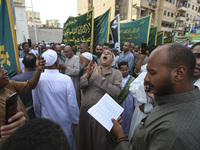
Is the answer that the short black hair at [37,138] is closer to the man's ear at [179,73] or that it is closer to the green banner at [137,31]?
the man's ear at [179,73]

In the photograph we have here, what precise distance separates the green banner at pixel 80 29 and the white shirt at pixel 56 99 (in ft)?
12.1

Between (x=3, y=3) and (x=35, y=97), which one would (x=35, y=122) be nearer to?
(x=35, y=97)

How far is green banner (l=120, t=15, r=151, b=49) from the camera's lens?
6.88 m

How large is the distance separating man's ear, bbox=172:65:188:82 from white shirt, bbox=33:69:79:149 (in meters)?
1.59

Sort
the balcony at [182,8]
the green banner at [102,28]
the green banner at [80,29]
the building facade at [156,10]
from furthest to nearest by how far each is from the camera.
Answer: the balcony at [182,8] → the building facade at [156,10] → the green banner at [80,29] → the green banner at [102,28]

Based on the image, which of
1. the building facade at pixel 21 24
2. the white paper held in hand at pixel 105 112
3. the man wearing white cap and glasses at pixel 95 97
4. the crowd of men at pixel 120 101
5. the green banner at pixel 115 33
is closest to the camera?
the crowd of men at pixel 120 101

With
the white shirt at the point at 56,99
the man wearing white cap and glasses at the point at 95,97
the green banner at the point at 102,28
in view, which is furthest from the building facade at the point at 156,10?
the white shirt at the point at 56,99

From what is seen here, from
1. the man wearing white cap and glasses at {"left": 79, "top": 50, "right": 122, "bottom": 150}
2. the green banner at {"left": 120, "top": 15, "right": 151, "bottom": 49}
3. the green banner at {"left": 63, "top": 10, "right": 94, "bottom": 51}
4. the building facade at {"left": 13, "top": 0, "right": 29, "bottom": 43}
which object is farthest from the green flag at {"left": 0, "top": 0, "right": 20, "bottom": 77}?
the building facade at {"left": 13, "top": 0, "right": 29, "bottom": 43}

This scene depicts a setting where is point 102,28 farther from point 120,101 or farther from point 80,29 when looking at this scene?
point 120,101

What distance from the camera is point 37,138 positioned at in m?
0.53

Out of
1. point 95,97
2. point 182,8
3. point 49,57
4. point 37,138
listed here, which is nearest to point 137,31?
point 95,97

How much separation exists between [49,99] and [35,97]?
0.25 metres

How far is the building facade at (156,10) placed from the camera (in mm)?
25250

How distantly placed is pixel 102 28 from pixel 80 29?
119cm
